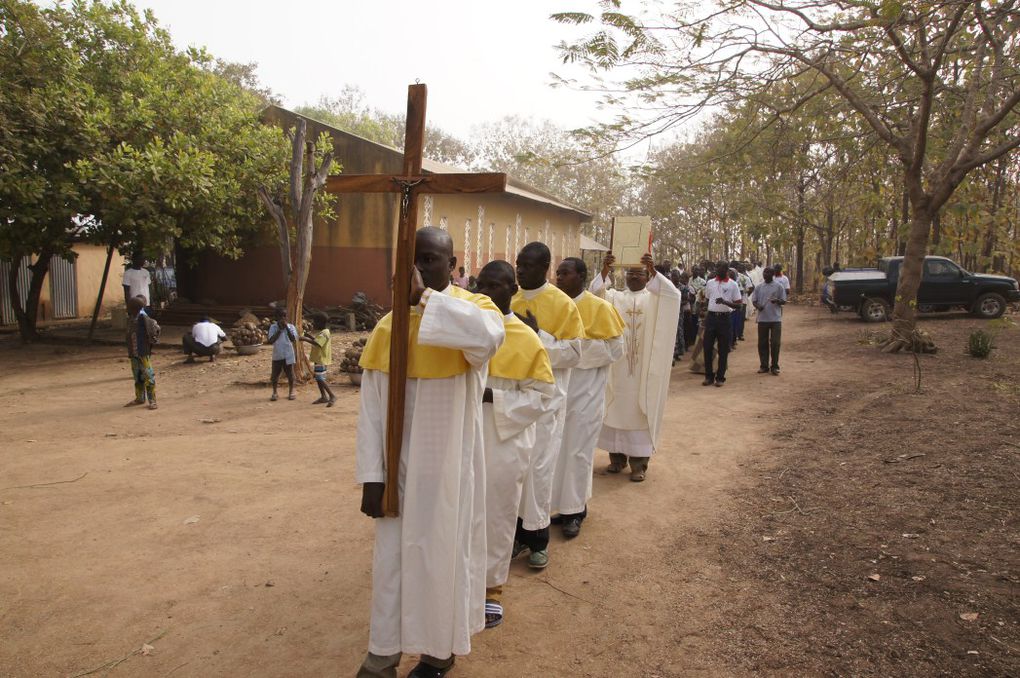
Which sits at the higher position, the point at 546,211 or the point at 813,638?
the point at 546,211

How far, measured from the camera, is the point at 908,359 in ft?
41.7

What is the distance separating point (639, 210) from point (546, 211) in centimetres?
2097

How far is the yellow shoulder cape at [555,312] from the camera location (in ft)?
15.5

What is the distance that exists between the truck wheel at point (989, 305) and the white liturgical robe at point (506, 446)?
61.8 feet

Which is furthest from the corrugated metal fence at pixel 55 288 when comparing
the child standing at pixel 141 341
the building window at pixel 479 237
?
the child standing at pixel 141 341

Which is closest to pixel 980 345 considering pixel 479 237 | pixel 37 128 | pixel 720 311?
pixel 720 311

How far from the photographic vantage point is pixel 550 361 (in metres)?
4.55

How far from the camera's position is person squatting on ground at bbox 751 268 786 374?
11.8 m

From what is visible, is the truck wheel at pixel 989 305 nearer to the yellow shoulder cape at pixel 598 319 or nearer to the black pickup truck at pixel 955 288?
the black pickup truck at pixel 955 288

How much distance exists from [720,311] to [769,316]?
4.35 ft

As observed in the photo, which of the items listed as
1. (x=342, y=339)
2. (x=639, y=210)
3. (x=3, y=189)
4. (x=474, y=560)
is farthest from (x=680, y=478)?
(x=639, y=210)

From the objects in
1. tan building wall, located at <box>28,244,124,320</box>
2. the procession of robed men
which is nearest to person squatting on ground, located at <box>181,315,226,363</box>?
tan building wall, located at <box>28,244,124,320</box>

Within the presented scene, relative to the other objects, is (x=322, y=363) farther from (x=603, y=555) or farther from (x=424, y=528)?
(x=424, y=528)

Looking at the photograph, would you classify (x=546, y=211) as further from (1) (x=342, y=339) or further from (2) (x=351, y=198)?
(1) (x=342, y=339)
